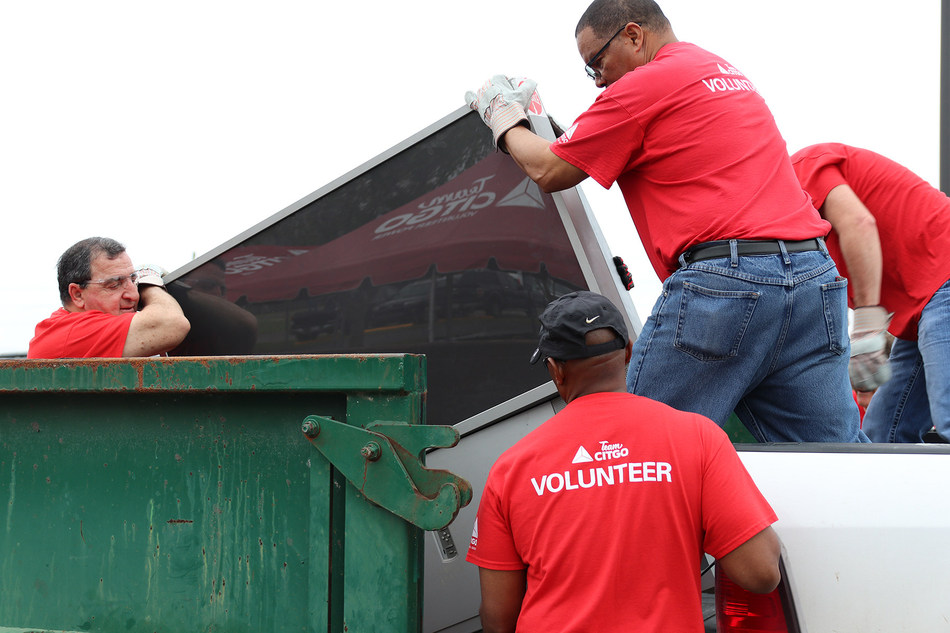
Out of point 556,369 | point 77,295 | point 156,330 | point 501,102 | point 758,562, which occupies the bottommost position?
point 758,562

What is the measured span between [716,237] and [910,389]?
1.37 meters

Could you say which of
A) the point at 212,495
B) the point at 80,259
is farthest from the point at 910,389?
the point at 80,259

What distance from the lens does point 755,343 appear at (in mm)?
1961

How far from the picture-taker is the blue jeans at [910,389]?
2.62 meters

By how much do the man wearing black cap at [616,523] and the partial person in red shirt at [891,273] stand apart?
1168mm

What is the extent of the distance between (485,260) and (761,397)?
2.83 ft

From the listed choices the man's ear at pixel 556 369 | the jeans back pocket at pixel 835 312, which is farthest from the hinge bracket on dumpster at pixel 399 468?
the jeans back pocket at pixel 835 312

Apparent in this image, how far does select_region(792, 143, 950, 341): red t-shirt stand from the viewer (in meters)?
2.68

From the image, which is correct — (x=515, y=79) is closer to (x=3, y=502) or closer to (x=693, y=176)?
(x=693, y=176)

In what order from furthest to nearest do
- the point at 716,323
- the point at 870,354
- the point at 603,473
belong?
the point at 870,354 < the point at 716,323 < the point at 603,473

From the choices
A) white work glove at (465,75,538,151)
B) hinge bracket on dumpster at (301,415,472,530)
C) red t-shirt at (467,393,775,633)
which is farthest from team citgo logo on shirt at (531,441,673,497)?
white work glove at (465,75,538,151)

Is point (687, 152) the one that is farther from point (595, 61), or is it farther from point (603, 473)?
point (603, 473)

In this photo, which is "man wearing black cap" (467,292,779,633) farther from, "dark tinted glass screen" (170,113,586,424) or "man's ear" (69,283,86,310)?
"man's ear" (69,283,86,310)

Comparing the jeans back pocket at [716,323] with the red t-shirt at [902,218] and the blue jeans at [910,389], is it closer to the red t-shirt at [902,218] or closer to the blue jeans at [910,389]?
the red t-shirt at [902,218]
